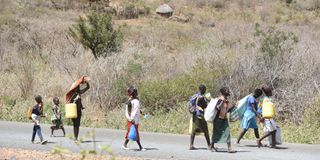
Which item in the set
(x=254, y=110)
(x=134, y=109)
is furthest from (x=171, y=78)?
(x=134, y=109)

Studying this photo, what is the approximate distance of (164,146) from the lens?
13.2m

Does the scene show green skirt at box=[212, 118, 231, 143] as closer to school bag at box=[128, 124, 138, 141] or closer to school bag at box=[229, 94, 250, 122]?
school bag at box=[229, 94, 250, 122]

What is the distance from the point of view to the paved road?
1177 cm

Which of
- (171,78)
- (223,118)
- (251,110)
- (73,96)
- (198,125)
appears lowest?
(198,125)

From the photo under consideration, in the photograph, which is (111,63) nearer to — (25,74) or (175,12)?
(25,74)

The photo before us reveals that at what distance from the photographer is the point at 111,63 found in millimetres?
22625

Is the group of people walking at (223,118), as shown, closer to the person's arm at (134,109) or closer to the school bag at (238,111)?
the school bag at (238,111)

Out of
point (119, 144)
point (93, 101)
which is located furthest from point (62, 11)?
point (119, 144)

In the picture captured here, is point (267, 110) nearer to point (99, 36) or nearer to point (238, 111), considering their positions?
point (238, 111)

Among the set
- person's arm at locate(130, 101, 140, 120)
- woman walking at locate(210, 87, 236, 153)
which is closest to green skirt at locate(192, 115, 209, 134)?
woman walking at locate(210, 87, 236, 153)

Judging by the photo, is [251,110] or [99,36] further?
[99,36]

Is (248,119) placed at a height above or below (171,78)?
below

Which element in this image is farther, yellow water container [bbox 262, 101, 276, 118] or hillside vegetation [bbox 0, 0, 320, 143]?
hillside vegetation [bbox 0, 0, 320, 143]

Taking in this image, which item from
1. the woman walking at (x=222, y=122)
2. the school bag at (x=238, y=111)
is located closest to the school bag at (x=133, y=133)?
the woman walking at (x=222, y=122)
